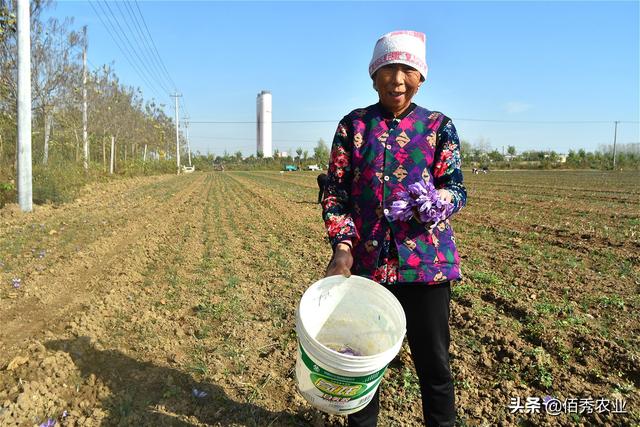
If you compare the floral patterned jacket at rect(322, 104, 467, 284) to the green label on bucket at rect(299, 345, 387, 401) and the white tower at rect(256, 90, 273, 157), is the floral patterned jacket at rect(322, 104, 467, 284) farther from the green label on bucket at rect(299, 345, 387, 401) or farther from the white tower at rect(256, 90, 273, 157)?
the white tower at rect(256, 90, 273, 157)

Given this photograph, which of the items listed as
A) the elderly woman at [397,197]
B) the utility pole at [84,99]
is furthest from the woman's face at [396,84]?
the utility pole at [84,99]

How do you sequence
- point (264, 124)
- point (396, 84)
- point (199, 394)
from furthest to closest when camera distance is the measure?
point (264, 124) < point (199, 394) < point (396, 84)

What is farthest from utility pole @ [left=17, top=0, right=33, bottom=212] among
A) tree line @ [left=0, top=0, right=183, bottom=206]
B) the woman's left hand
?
the woman's left hand

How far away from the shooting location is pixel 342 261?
69.0 inches

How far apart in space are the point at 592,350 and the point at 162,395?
311cm

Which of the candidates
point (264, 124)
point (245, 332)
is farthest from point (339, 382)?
point (264, 124)

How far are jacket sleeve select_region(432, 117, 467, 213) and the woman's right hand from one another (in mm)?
491

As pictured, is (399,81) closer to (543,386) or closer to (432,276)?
(432,276)

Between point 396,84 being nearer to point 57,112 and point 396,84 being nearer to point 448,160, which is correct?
point 448,160

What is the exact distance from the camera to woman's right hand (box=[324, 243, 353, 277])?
175 cm

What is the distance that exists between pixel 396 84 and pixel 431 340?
1.06 metres

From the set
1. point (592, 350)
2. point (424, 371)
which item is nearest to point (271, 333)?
point (424, 371)

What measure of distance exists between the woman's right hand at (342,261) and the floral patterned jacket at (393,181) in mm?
35

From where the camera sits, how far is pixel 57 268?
536 centimetres
